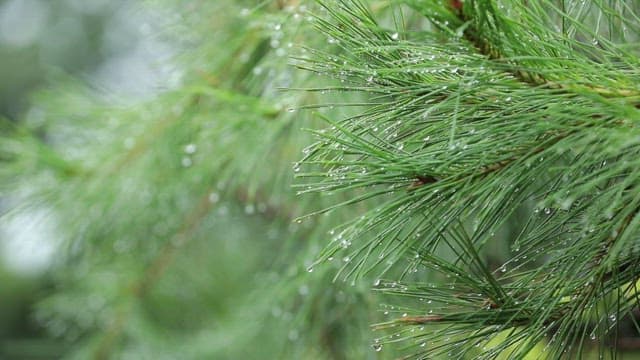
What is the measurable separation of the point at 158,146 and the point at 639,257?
95 centimetres

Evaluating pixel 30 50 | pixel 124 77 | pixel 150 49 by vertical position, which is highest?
pixel 150 49

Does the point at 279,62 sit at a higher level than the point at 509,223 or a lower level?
higher

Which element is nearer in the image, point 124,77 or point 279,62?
point 279,62

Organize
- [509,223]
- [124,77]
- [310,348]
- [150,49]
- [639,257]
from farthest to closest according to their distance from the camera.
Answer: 1. [124,77]
2. [150,49]
3. [310,348]
4. [509,223]
5. [639,257]

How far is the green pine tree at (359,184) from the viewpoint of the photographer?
70 cm

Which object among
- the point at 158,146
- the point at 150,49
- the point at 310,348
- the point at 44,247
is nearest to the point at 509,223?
the point at 310,348

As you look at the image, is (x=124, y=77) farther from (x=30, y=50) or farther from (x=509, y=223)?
(x=30, y=50)

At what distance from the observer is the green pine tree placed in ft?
2.28

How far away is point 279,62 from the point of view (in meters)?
1.34

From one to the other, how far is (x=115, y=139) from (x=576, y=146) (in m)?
1.06

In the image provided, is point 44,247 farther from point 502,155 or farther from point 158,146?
point 502,155

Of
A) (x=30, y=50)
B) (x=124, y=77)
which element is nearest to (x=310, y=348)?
(x=124, y=77)

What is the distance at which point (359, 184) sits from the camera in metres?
0.73

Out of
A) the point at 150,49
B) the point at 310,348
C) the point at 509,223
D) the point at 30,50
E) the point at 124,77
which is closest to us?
the point at 509,223
